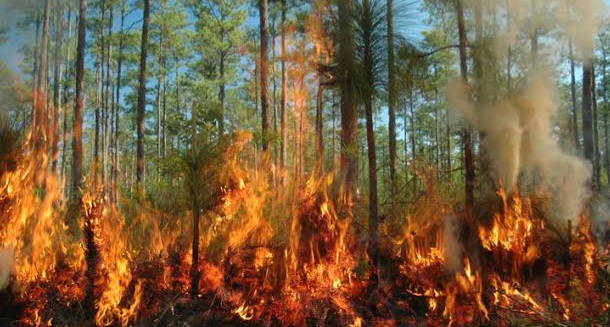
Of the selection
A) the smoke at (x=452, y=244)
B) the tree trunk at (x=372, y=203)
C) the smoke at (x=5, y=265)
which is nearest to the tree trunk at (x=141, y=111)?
the smoke at (x=5, y=265)

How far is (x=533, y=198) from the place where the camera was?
670 centimetres

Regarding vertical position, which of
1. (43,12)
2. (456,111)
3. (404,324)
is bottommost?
(404,324)

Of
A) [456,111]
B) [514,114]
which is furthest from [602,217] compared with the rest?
[456,111]

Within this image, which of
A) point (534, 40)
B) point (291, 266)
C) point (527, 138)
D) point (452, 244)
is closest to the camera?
point (291, 266)

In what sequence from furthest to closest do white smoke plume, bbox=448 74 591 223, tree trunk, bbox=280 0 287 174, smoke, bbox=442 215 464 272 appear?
tree trunk, bbox=280 0 287 174
white smoke plume, bbox=448 74 591 223
smoke, bbox=442 215 464 272

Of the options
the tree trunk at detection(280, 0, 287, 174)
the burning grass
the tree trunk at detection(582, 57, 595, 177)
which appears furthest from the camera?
the tree trunk at detection(280, 0, 287, 174)

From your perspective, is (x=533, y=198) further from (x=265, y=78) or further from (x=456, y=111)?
(x=265, y=78)

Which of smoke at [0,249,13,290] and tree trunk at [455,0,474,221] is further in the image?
tree trunk at [455,0,474,221]

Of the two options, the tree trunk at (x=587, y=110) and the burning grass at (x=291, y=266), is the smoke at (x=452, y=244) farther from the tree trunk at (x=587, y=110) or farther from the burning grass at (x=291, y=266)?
the tree trunk at (x=587, y=110)

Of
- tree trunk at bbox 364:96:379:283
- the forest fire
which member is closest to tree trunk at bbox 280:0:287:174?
the forest fire

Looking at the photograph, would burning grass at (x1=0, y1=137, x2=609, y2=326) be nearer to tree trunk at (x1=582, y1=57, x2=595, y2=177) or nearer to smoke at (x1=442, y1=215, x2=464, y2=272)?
smoke at (x1=442, y1=215, x2=464, y2=272)

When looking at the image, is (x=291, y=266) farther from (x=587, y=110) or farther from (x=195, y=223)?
(x=587, y=110)

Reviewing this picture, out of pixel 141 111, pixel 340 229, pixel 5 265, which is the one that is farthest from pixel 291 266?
pixel 141 111

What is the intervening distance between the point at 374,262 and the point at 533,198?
10.4ft
